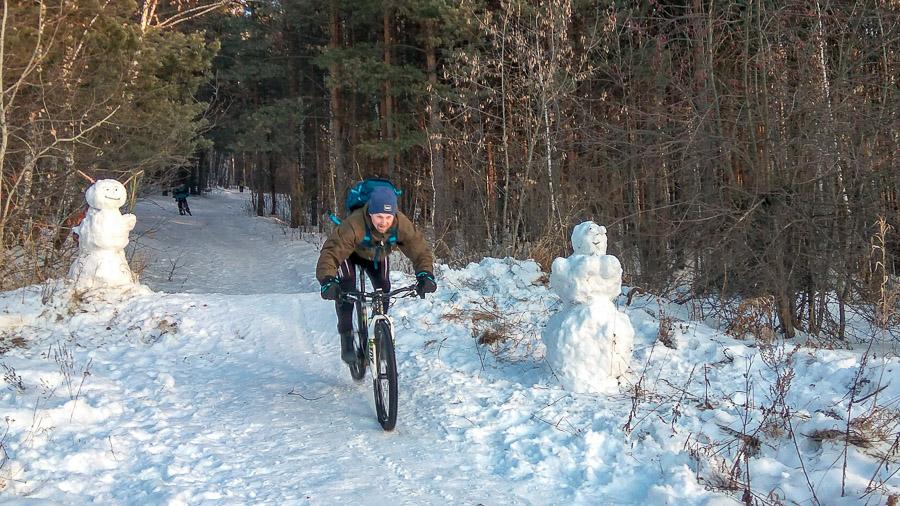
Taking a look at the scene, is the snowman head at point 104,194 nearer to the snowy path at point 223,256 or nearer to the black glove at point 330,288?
the snowy path at point 223,256

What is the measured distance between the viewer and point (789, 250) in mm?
8102

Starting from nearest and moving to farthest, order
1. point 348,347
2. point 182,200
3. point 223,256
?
point 348,347
point 223,256
point 182,200

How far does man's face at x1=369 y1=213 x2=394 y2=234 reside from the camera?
17.0ft

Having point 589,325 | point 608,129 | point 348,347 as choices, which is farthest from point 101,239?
point 608,129

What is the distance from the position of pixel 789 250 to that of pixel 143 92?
40.4 feet

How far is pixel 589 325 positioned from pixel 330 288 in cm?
214

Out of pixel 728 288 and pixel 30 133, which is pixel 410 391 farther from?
pixel 30 133

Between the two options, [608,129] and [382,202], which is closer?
[382,202]

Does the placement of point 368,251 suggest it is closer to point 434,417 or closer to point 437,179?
point 434,417

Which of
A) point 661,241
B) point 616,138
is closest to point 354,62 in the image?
point 616,138

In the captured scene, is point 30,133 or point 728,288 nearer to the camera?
point 728,288

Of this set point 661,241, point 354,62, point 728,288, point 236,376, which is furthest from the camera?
point 354,62

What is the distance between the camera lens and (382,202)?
5.11m

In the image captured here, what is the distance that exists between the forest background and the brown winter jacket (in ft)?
12.5
